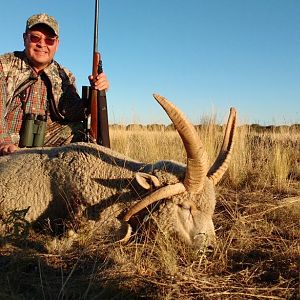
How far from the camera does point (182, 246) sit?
10.3 ft

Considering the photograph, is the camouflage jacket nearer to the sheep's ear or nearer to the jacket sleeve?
the jacket sleeve

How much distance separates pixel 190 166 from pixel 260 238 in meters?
0.97

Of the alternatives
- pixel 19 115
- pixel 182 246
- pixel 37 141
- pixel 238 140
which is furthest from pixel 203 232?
pixel 238 140

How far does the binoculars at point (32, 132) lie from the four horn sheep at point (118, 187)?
149 cm

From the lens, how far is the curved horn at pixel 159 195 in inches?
124

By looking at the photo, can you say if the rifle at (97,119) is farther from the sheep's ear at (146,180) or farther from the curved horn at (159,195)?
the curved horn at (159,195)

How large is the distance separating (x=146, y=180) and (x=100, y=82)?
2642mm

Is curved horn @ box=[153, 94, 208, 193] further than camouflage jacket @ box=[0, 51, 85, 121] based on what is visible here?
No

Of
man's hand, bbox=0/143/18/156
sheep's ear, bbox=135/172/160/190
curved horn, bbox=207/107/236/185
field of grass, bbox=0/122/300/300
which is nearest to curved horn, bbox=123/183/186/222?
sheep's ear, bbox=135/172/160/190

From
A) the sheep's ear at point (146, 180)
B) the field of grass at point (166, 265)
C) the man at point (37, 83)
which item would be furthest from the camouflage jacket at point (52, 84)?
the sheep's ear at point (146, 180)

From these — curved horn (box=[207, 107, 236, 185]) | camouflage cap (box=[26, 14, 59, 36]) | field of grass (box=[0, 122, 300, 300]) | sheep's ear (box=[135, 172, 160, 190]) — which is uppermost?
camouflage cap (box=[26, 14, 59, 36])

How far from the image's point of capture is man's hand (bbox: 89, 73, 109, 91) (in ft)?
18.4

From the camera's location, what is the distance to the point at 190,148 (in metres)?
3.05

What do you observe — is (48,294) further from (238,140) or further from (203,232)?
(238,140)
